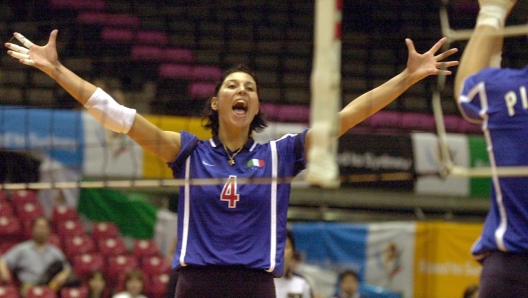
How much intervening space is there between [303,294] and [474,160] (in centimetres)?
617

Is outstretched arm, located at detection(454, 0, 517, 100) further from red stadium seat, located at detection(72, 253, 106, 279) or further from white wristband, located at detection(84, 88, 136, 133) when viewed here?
red stadium seat, located at detection(72, 253, 106, 279)

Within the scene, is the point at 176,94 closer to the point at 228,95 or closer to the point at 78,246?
the point at 78,246

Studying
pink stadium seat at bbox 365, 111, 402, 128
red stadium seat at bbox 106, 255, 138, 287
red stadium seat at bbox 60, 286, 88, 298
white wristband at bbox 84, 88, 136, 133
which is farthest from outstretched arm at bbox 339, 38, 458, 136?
pink stadium seat at bbox 365, 111, 402, 128

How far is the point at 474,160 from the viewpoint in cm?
1202

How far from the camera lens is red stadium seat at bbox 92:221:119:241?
1120 cm

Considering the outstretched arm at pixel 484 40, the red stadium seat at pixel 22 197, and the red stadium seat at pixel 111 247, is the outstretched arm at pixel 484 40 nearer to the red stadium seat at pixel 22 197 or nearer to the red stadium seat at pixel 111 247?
the red stadium seat at pixel 111 247

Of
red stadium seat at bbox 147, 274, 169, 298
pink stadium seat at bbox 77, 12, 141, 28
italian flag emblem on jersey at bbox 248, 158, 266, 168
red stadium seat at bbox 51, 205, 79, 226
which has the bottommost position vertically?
red stadium seat at bbox 147, 274, 169, 298

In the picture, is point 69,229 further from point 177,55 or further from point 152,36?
point 152,36

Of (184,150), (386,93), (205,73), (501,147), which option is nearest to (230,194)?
(184,150)

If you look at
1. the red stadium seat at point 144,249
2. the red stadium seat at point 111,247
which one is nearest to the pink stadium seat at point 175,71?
the red stadium seat at point 144,249

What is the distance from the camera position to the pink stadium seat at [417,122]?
13.0 metres

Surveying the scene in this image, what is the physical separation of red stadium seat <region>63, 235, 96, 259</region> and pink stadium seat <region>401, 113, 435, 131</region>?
16.9 ft

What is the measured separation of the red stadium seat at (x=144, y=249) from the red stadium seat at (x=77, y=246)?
1.86ft

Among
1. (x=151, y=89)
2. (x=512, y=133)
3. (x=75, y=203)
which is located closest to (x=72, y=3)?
(x=151, y=89)
